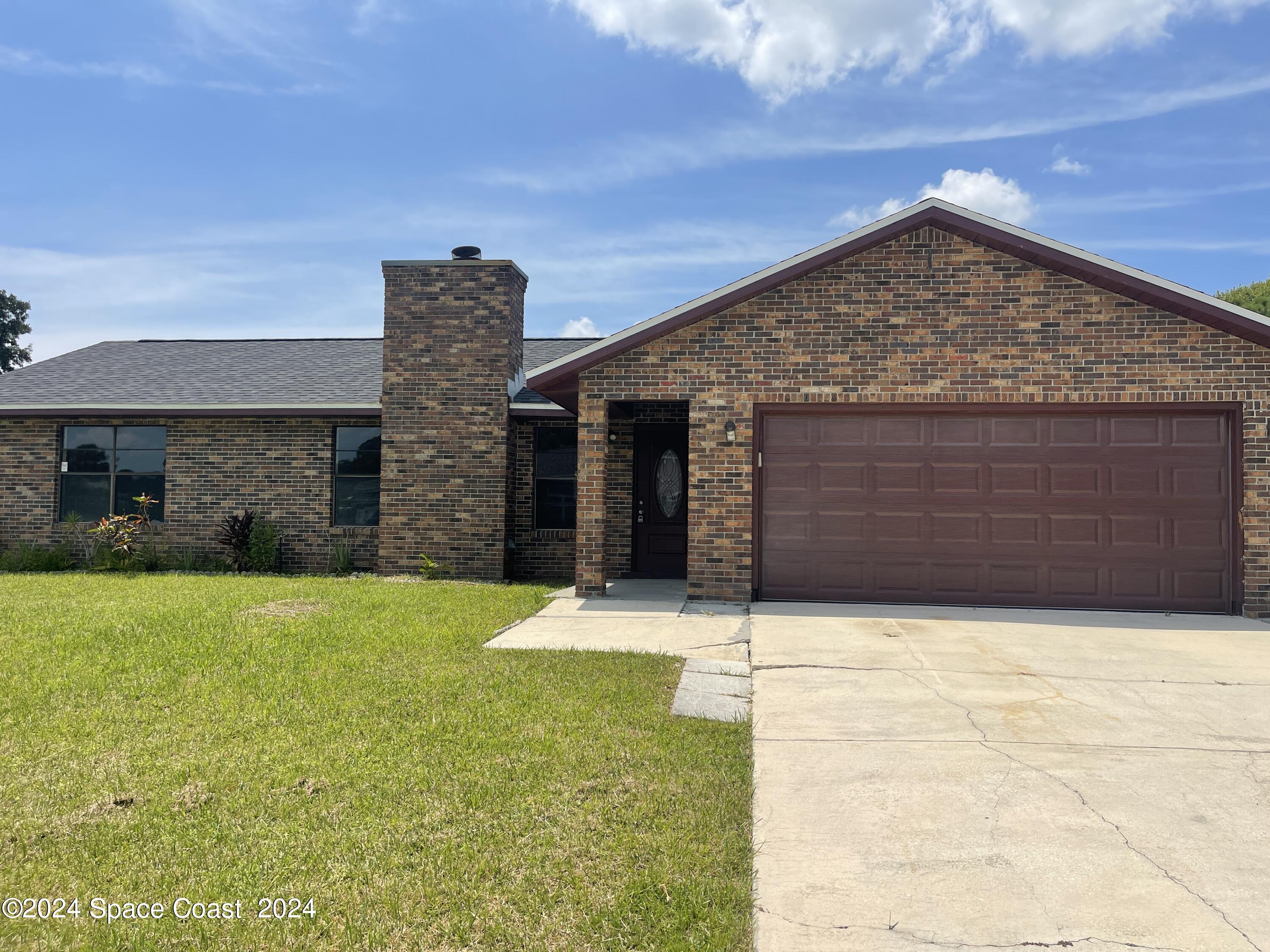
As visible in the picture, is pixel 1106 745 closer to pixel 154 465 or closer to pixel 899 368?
pixel 899 368

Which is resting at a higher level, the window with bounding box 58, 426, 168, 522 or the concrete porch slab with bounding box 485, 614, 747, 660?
the window with bounding box 58, 426, 168, 522

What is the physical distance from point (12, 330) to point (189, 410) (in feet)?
118

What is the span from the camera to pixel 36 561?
14.3m

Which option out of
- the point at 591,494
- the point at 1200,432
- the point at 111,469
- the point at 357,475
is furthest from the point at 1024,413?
the point at 111,469

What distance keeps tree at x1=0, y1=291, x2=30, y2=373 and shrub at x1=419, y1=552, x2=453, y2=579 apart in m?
39.0

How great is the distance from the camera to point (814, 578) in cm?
1071

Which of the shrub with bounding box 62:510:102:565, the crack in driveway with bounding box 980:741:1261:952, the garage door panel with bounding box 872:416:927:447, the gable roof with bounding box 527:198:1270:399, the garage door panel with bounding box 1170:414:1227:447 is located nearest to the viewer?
the crack in driveway with bounding box 980:741:1261:952

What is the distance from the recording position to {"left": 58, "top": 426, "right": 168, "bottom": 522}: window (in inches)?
584

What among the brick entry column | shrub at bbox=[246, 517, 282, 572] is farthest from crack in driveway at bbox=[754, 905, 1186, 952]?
shrub at bbox=[246, 517, 282, 572]

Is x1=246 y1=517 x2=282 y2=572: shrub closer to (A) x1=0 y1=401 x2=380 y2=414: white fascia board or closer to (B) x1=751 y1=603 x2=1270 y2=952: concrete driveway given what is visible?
(A) x1=0 y1=401 x2=380 y2=414: white fascia board

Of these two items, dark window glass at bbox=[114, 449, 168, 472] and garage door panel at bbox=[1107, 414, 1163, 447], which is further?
dark window glass at bbox=[114, 449, 168, 472]

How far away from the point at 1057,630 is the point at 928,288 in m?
4.45

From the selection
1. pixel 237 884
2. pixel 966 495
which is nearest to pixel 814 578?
pixel 966 495

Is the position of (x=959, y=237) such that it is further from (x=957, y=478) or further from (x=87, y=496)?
(x=87, y=496)
